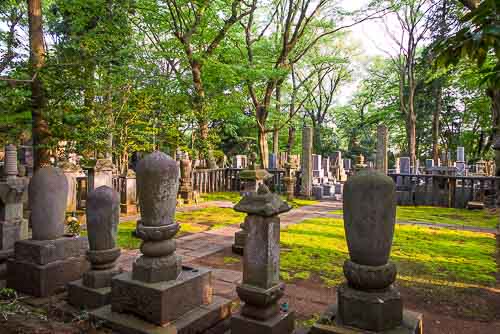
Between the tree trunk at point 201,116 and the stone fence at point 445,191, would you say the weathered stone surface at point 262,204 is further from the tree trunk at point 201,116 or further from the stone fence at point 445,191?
the stone fence at point 445,191

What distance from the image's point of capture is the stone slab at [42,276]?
3.78 meters

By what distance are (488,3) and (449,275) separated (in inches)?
180

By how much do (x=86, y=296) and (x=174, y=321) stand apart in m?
1.21

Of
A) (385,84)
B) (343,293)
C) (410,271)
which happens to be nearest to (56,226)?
(343,293)

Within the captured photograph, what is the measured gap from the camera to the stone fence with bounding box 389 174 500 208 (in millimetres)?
13409

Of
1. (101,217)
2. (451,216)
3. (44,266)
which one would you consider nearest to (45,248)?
(44,266)

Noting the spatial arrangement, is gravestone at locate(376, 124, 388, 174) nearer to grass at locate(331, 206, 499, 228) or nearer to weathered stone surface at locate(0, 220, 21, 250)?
grass at locate(331, 206, 499, 228)

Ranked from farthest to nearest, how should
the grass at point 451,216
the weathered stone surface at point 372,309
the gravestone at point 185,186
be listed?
the gravestone at point 185,186 < the grass at point 451,216 < the weathered stone surface at point 372,309

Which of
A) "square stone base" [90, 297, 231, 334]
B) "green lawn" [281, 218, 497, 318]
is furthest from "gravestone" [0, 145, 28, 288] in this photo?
"green lawn" [281, 218, 497, 318]

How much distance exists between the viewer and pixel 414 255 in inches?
247

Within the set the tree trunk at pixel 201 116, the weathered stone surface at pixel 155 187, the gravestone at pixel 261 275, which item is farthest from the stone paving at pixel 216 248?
the tree trunk at pixel 201 116

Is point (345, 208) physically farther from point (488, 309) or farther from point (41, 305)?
point (41, 305)

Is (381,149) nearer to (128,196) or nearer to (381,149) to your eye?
(381,149)

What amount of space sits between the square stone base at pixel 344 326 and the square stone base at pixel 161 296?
1278mm
